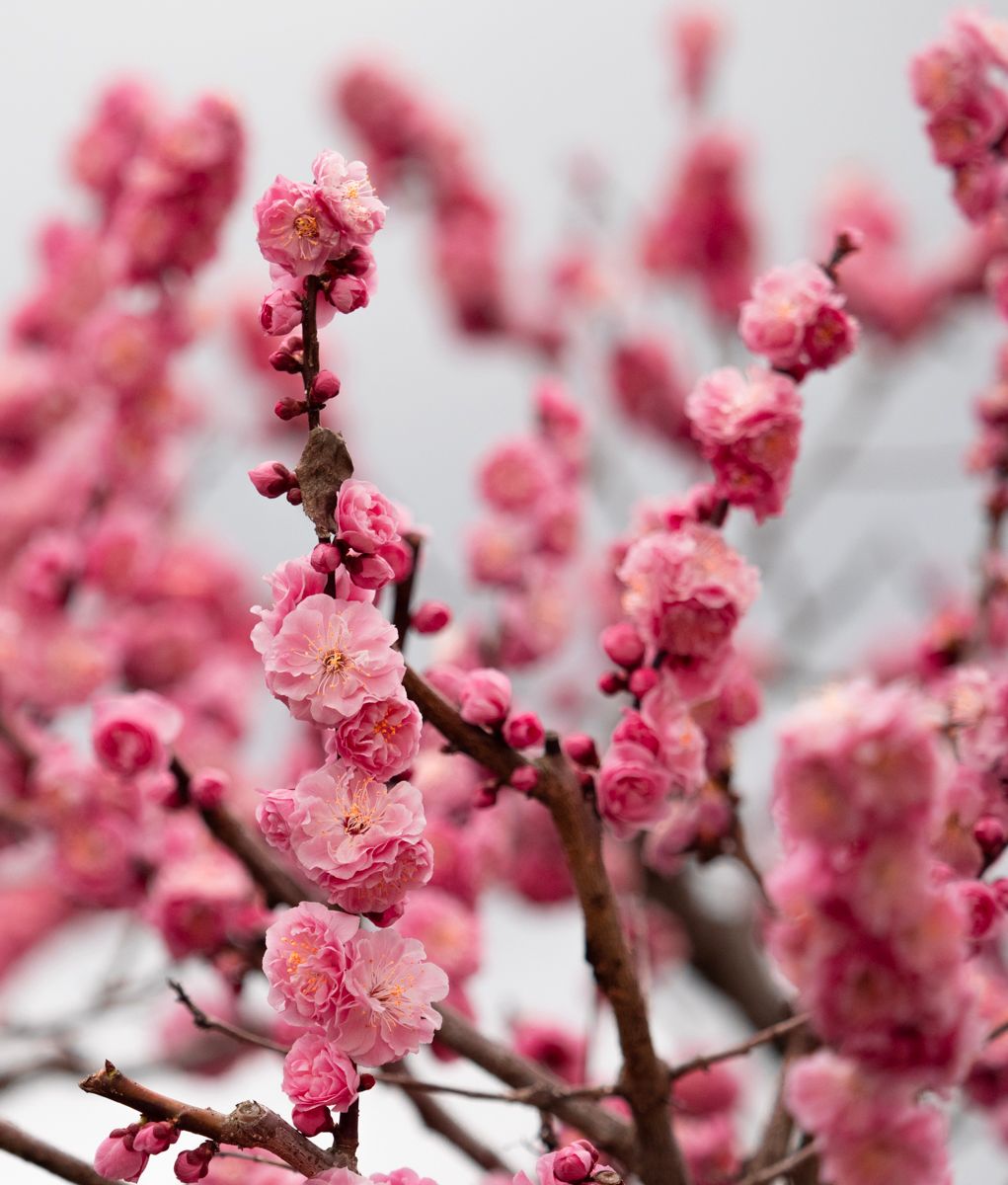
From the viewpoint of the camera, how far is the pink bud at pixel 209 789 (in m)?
1.05

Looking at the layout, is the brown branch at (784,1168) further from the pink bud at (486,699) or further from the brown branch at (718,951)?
the brown branch at (718,951)

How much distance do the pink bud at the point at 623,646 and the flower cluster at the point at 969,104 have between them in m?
0.63

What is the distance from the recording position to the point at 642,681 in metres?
0.96

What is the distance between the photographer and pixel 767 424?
3.12 feet

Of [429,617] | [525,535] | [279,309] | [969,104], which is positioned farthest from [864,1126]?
[525,535]

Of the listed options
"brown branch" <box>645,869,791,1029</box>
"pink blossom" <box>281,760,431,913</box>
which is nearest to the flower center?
"pink blossom" <box>281,760,431,913</box>

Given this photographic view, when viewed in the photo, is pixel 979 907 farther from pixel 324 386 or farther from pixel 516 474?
pixel 516 474

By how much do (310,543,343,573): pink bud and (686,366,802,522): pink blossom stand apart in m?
0.37

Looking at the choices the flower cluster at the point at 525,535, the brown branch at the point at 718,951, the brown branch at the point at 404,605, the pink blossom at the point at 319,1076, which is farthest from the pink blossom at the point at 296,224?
the brown branch at the point at 718,951

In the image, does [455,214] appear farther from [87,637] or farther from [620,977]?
[620,977]

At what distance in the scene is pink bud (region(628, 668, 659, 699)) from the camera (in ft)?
3.16

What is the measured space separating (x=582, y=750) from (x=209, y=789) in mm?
333

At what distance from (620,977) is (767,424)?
1.43 feet

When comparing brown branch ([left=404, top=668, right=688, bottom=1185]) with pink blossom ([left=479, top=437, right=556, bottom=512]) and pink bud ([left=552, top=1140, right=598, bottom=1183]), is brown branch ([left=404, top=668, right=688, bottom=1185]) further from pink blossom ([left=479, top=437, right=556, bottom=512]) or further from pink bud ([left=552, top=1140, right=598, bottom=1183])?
pink blossom ([left=479, top=437, right=556, bottom=512])
